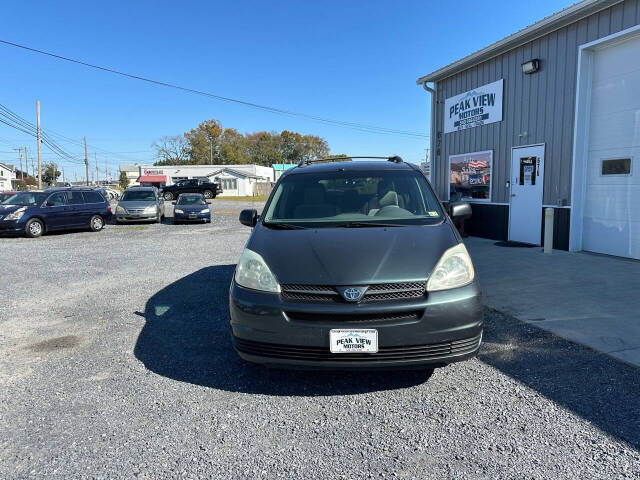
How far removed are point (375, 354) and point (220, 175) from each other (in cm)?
5382

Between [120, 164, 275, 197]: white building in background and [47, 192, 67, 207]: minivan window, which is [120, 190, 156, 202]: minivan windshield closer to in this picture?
[47, 192, 67, 207]: minivan window

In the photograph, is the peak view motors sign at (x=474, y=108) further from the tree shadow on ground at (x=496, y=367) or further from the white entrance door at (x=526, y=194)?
the tree shadow on ground at (x=496, y=367)

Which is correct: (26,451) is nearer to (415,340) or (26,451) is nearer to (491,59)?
(415,340)

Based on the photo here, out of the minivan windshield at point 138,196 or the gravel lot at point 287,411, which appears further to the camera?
the minivan windshield at point 138,196

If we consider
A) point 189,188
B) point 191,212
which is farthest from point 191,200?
point 189,188

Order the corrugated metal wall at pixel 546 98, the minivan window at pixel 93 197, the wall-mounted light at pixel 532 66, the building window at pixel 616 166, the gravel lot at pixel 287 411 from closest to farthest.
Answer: the gravel lot at pixel 287 411
the building window at pixel 616 166
the corrugated metal wall at pixel 546 98
the wall-mounted light at pixel 532 66
the minivan window at pixel 93 197

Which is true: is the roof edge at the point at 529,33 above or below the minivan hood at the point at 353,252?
above

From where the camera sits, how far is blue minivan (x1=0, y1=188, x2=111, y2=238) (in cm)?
1282

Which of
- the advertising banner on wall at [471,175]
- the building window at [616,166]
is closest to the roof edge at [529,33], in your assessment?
the advertising banner on wall at [471,175]

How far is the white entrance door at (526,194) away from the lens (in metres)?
8.97

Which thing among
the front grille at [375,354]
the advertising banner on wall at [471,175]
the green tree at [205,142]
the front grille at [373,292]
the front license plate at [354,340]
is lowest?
the front grille at [375,354]

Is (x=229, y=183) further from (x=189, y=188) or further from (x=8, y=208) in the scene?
(x=8, y=208)

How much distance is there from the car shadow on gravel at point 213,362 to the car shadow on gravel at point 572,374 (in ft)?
2.53

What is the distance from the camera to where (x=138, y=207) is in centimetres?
1686
